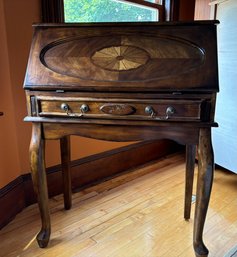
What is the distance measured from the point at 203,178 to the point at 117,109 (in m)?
0.48

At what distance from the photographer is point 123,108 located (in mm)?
1102

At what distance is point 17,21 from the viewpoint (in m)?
1.49

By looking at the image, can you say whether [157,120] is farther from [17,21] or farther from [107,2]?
[107,2]

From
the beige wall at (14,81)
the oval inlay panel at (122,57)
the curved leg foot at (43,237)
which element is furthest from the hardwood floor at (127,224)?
the oval inlay panel at (122,57)

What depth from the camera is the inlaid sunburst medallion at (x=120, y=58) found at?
1.12 m

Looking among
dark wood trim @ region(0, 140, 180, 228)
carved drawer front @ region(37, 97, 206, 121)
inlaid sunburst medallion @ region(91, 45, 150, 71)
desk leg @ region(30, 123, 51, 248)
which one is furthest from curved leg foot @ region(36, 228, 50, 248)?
inlaid sunburst medallion @ region(91, 45, 150, 71)

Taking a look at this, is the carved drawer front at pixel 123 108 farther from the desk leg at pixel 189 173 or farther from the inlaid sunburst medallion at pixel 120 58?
the desk leg at pixel 189 173

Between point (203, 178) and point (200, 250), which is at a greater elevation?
point (203, 178)

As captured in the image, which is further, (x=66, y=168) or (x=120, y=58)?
(x=66, y=168)

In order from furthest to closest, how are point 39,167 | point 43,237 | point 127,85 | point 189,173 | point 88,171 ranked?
point 88,171, point 189,173, point 43,237, point 39,167, point 127,85

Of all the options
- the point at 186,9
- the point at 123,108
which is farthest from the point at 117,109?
the point at 186,9

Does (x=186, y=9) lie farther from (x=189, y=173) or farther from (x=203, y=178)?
(x=203, y=178)

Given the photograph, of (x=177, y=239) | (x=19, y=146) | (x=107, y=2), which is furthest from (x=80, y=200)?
(x=107, y=2)

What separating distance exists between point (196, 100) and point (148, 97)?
19cm
